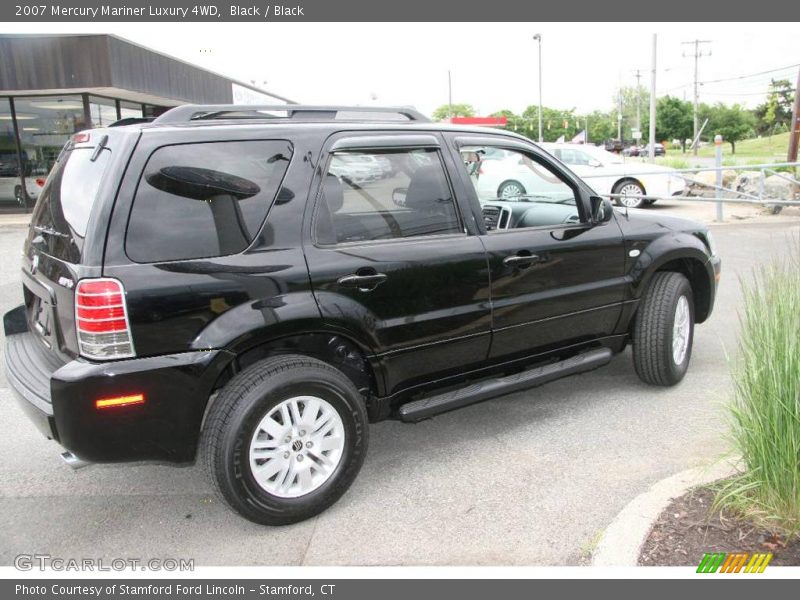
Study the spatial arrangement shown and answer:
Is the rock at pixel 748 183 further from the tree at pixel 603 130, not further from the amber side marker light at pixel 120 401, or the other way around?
the tree at pixel 603 130

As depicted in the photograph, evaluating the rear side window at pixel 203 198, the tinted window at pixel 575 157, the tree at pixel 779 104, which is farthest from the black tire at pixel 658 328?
the tree at pixel 779 104

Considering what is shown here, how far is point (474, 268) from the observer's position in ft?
12.2

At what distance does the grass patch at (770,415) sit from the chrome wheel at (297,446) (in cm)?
178

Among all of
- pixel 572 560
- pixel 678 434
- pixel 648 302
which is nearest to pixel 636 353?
pixel 648 302

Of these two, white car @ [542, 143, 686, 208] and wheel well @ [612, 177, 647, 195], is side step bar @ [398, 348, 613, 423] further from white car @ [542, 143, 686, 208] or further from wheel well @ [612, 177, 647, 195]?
wheel well @ [612, 177, 647, 195]

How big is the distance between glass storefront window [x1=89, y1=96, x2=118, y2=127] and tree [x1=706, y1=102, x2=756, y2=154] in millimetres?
97016

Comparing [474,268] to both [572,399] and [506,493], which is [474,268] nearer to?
[506,493]

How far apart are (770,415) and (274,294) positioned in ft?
7.20

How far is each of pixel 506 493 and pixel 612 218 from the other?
2.05 meters

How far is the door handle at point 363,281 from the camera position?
3268mm

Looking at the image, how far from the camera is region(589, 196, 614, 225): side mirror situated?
4.36 metres

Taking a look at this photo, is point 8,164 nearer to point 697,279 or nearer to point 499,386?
point 499,386

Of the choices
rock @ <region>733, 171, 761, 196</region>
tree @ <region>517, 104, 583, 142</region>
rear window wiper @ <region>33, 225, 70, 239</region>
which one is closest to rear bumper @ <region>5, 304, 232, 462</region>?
rear window wiper @ <region>33, 225, 70, 239</region>

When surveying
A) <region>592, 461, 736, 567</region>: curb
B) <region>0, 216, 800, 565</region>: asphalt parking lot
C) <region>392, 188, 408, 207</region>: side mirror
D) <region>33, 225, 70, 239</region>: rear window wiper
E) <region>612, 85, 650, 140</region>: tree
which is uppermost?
<region>612, 85, 650, 140</region>: tree
